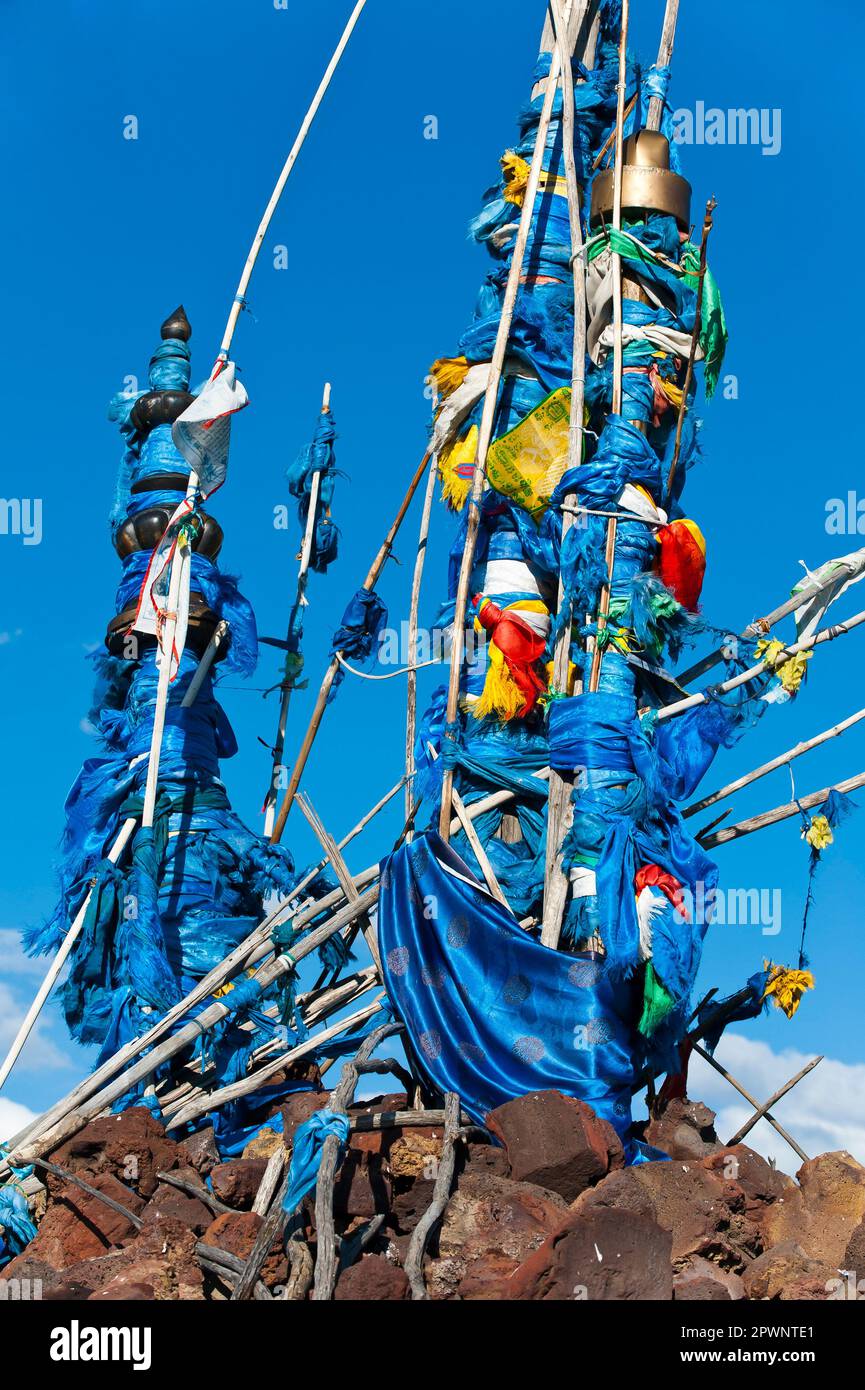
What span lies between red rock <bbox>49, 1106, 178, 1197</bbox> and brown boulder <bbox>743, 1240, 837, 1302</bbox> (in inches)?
130

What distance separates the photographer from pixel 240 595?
14656 millimetres

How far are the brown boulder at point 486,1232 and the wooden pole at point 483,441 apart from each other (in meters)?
2.45

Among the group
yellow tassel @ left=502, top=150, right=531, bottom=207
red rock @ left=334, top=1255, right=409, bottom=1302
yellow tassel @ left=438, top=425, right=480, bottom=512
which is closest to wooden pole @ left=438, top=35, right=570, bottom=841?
yellow tassel @ left=438, top=425, right=480, bottom=512

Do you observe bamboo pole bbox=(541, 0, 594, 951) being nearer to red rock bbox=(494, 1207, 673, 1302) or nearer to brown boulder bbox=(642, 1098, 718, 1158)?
brown boulder bbox=(642, 1098, 718, 1158)

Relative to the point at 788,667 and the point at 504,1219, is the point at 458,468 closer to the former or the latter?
the point at 788,667

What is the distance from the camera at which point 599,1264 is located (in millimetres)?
7676

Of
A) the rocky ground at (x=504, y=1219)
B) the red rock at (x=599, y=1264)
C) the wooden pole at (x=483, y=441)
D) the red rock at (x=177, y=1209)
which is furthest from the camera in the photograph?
the wooden pole at (x=483, y=441)

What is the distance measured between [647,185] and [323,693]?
3.89 m

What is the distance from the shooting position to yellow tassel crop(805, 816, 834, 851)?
10.8m

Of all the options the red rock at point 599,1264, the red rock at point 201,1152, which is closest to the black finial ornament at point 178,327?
the red rock at point 201,1152

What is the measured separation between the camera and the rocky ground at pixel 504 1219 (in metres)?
7.82

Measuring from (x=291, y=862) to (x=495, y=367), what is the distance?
11.9 feet

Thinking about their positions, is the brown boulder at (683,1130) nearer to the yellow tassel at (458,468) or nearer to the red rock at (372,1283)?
the red rock at (372,1283)
